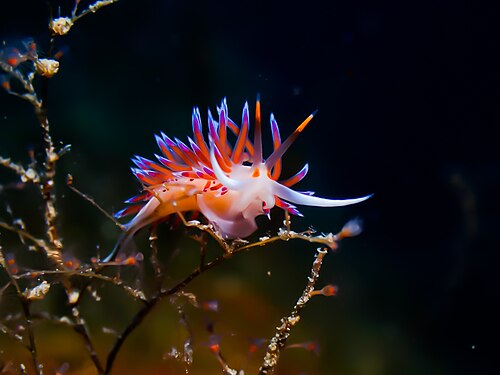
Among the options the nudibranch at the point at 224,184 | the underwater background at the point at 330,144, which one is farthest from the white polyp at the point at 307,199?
the underwater background at the point at 330,144

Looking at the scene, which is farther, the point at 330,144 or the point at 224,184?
the point at 330,144

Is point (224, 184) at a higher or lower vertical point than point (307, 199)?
higher

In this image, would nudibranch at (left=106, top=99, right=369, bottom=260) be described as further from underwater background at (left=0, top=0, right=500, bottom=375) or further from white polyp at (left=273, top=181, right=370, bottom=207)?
underwater background at (left=0, top=0, right=500, bottom=375)

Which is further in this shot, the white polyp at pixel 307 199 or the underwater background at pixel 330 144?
the underwater background at pixel 330 144

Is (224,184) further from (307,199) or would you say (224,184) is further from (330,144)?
(330,144)

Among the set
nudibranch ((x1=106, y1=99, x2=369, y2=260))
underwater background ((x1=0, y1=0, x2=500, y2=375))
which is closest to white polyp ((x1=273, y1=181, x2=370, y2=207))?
nudibranch ((x1=106, y1=99, x2=369, y2=260))

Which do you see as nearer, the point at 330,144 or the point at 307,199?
the point at 307,199

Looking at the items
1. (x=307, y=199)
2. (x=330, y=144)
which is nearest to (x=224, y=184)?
(x=307, y=199)

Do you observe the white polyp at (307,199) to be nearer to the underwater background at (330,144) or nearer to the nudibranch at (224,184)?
the nudibranch at (224,184)

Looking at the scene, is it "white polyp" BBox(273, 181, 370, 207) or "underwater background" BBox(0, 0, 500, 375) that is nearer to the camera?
"white polyp" BBox(273, 181, 370, 207)
